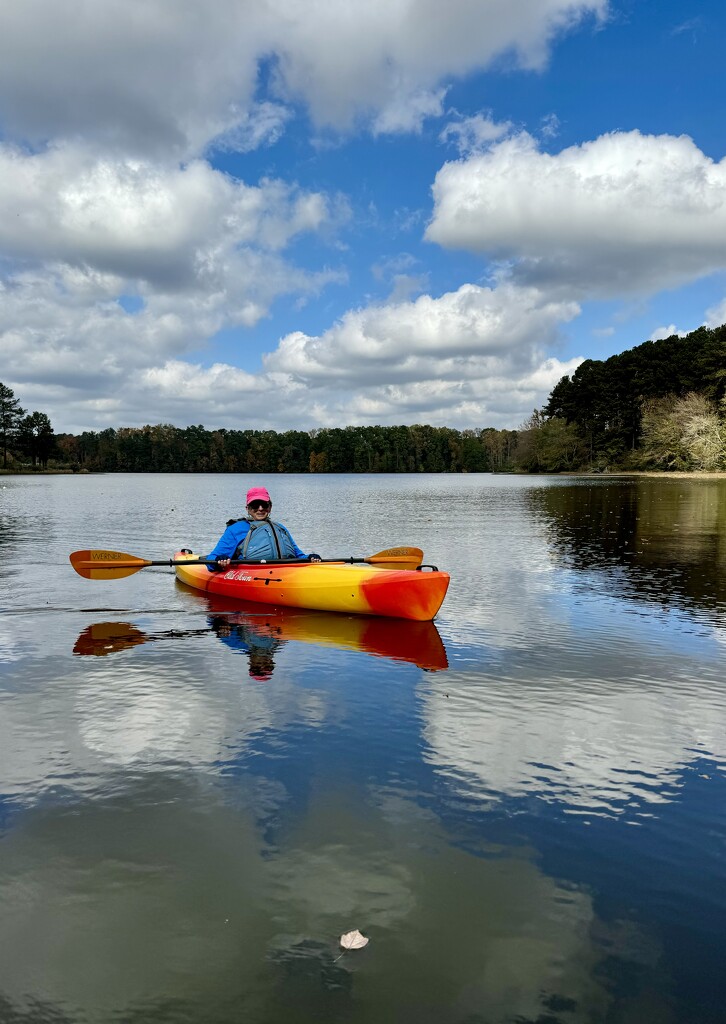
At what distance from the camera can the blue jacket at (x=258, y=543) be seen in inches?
571

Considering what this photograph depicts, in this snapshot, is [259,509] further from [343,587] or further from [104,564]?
[104,564]

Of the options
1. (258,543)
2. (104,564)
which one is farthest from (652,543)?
(104,564)

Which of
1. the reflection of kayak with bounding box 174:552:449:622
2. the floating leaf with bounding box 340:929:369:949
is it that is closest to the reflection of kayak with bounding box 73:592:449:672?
the reflection of kayak with bounding box 174:552:449:622

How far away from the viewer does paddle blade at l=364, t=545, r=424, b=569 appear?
50.4 ft

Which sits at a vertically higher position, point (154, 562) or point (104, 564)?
point (154, 562)

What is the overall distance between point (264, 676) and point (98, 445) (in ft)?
673

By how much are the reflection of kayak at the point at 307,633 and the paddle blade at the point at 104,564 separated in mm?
2452

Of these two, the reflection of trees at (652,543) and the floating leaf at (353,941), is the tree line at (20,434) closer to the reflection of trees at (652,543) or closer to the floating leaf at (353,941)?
the reflection of trees at (652,543)

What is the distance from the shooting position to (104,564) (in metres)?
15.3

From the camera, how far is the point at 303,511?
4297 cm

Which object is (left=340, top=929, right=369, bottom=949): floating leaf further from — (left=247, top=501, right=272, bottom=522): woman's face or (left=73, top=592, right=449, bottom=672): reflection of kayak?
(left=247, top=501, right=272, bottom=522): woman's face

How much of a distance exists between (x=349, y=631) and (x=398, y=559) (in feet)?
11.2

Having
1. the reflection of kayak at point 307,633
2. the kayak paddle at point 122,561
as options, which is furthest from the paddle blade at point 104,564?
the reflection of kayak at point 307,633

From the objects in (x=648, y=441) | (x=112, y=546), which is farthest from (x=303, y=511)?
(x=648, y=441)
